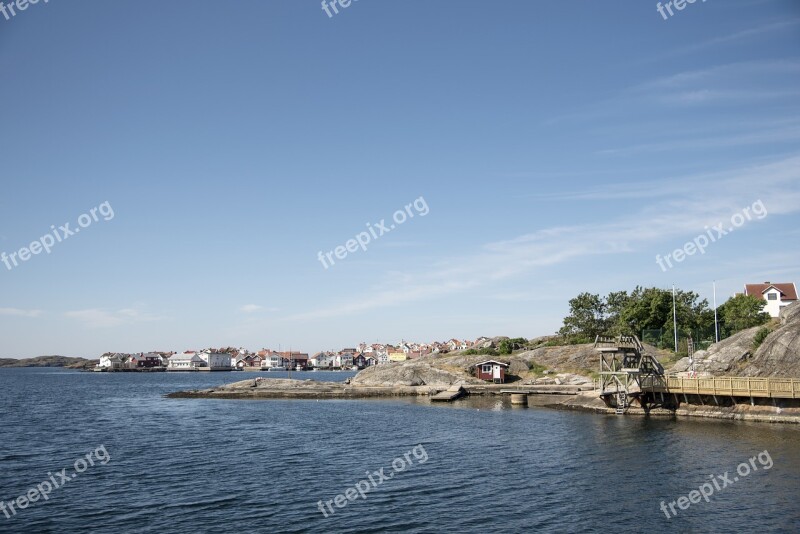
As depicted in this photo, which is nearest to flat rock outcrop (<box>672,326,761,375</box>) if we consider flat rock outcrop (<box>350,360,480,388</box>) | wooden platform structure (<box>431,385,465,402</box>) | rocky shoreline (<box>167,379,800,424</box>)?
rocky shoreline (<box>167,379,800,424</box>)

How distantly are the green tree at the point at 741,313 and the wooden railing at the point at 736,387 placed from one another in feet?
105

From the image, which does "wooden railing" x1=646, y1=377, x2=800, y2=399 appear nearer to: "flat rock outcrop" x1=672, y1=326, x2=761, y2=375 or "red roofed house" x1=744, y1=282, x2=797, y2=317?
"flat rock outcrop" x1=672, y1=326, x2=761, y2=375

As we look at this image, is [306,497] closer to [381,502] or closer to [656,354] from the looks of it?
[381,502]

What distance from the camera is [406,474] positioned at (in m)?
40.8

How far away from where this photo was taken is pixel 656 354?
99562 millimetres

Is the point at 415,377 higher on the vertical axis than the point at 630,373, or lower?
lower

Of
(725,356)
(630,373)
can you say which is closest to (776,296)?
(725,356)

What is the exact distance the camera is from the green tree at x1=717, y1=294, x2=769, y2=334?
304 feet

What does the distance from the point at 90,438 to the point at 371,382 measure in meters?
64.6

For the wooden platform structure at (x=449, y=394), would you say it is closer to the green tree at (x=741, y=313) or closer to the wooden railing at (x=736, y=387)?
the wooden railing at (x=736, y=387)

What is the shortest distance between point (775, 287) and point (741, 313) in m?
21.2

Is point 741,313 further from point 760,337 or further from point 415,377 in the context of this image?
point 415,377

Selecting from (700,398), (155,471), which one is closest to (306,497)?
(155,471)

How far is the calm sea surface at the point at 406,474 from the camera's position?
30.1 meters
